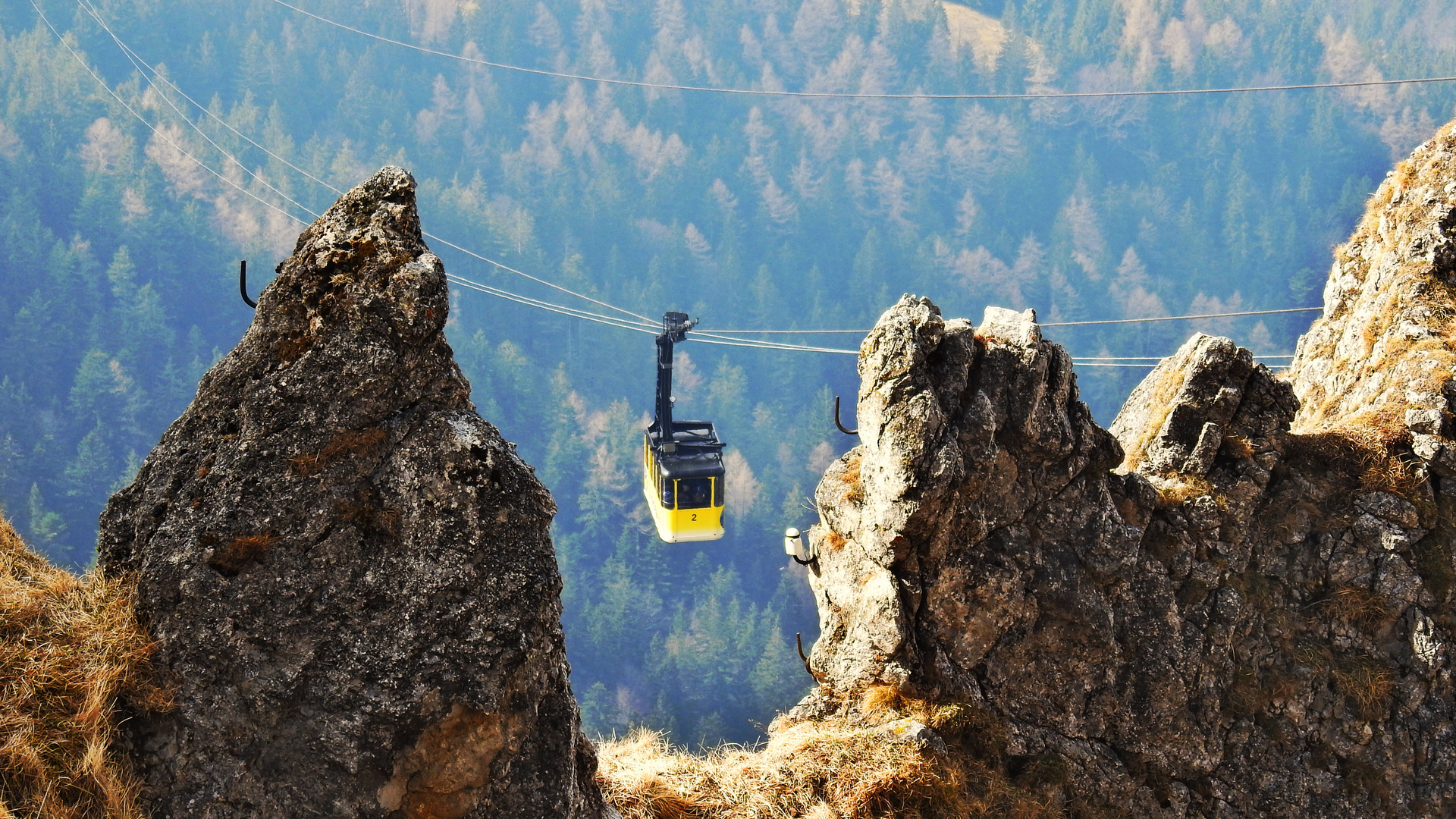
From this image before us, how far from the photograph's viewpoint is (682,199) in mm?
131625

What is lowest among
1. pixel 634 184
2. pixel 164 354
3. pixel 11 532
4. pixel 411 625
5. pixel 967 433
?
pixel 411 625

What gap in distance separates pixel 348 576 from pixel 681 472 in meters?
23.9

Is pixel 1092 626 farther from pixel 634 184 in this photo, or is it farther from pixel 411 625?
pixel 634 184

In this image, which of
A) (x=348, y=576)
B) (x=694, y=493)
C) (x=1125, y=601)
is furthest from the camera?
(x=694, y=493)

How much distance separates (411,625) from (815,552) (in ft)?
15.7

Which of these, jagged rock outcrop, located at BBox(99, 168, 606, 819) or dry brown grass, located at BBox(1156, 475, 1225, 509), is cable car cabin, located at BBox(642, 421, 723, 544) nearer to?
dry brown grass, located at BBox(1156, 475, 1225, 509)

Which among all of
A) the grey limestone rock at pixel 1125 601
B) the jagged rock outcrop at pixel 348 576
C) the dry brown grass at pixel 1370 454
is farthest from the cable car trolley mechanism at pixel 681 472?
the jagged rock outcrop at pixel 348 576

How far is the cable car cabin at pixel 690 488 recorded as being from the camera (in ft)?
96.5

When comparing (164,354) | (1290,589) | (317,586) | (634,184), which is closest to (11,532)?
(317,586)

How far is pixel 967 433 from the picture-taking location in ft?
26.7

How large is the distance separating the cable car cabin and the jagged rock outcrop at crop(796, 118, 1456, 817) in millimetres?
20156

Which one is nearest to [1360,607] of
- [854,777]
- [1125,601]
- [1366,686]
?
[1366,686]

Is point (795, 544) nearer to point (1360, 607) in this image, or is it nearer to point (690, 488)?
point (1360, 607)

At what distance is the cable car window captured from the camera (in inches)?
1161
